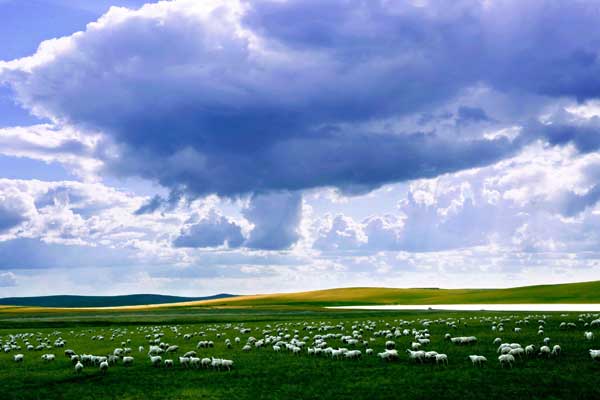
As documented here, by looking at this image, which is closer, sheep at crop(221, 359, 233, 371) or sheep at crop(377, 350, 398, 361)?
sheep at crop(221, 359, 233, 371)

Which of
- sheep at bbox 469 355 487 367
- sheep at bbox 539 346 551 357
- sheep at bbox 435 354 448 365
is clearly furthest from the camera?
sheep at bbox 539 346 551 357

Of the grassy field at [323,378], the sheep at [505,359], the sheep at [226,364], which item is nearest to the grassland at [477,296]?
the grassy field at [323,378]

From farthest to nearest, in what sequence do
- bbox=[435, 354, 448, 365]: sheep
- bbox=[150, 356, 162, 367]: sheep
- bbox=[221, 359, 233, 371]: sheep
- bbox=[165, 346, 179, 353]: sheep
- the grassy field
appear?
bbox=[165, 346, 179, 353]: sheep
bbox=[150, 356, 162, 367]: sheep
bbox=[221, 359, 233, 371]: sheep
bbox=[435, 354, 448, 365]: sheep
the grassy field

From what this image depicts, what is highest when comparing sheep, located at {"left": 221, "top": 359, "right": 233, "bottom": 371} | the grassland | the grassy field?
sheep, located at {"left": 221, "top": 359, "right": 233, "bottom": 371}

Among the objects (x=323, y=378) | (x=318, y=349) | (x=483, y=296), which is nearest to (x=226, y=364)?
(x=318, y=349)

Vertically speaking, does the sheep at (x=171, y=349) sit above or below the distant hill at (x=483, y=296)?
above

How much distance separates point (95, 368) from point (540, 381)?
2202 centimetres

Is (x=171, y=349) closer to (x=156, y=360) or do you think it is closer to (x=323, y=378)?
(x=156, y=360)

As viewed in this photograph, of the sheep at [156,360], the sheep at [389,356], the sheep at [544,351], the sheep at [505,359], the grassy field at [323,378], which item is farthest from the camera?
the sheep at [156,360]

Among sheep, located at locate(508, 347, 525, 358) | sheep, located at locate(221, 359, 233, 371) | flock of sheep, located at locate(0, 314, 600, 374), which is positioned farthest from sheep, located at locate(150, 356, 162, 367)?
sheep, located at locate(508, 347, 525, 358)

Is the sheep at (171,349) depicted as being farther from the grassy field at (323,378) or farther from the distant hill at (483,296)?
the distant hill at (483,296)

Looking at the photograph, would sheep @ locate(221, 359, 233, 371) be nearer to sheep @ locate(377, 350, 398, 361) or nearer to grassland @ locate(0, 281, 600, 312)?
sheep @ locate(377, 350, 398, 361)

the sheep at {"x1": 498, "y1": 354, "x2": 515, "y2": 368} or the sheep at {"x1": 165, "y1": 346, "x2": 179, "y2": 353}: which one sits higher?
the sheep at {"x1": 498, "y1": 354, "x2": 515, "y2": 368}

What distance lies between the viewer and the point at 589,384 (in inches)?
816
